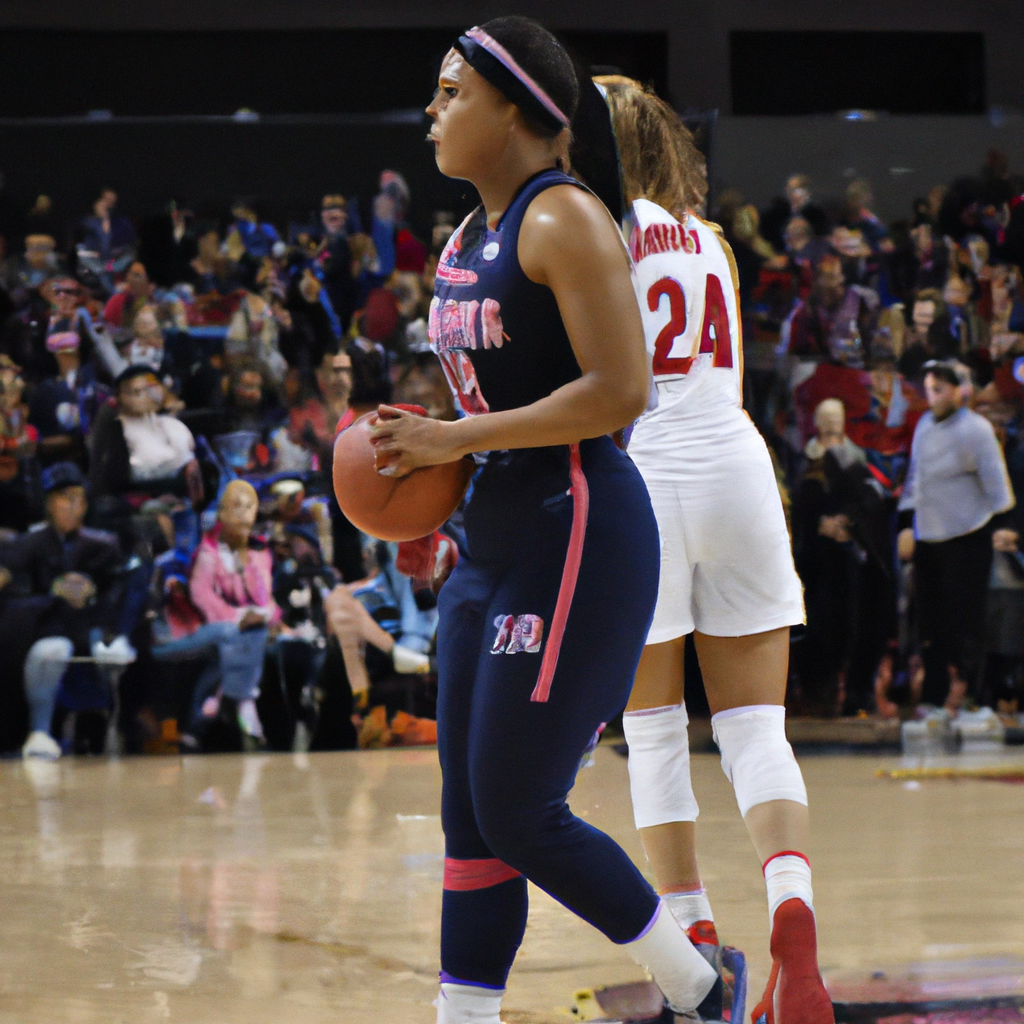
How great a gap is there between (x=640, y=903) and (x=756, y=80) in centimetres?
770

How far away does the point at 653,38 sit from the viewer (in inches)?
333

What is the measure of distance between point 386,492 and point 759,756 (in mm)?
873

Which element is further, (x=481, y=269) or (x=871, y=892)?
(x=871, y=892)

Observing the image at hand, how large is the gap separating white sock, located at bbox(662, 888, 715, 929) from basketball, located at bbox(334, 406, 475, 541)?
0.95 m

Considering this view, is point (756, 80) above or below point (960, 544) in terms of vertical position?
above

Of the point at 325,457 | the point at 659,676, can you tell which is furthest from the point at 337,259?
the point at 659,676

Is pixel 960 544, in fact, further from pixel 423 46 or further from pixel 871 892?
pixel 423 46

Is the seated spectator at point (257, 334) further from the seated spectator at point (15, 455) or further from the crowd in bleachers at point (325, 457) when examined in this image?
the seated spectator at point (15, 455)

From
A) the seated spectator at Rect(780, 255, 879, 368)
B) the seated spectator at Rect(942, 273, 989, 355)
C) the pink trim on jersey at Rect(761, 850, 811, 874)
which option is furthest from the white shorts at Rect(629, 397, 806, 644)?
the seated spectator at Rect(942, 273, 989, 355)

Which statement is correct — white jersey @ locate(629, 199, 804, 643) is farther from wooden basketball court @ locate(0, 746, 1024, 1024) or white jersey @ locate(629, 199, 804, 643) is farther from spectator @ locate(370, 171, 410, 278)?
spectator @ locate(370, 171, 410, 278)

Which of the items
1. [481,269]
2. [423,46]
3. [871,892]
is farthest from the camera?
[423,46]

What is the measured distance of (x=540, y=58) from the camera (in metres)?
1.91

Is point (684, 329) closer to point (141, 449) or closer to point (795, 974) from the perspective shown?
point (795, 974)

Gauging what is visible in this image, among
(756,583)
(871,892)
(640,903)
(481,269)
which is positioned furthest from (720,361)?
(871,892)
